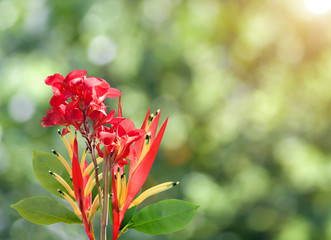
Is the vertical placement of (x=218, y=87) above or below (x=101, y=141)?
above

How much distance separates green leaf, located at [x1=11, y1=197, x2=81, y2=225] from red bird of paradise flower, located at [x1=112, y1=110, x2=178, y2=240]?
Result: 4cm

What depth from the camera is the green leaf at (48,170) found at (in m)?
0.41

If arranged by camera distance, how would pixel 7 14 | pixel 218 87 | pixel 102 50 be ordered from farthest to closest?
1. pixel 218 87
2. pixel 102 50
3. pixel 7 14

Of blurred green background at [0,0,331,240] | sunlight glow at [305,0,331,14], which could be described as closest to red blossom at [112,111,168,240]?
blurred green background at [0,0,331,240]

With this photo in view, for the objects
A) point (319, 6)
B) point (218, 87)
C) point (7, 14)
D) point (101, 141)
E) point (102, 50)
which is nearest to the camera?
point (101, 141)

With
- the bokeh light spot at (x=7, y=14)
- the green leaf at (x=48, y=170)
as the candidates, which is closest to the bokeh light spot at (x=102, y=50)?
the bokeh light spot at (x=7, y=14)

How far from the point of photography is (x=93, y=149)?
0.36m

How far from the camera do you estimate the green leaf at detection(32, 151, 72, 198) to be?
406 millimetres

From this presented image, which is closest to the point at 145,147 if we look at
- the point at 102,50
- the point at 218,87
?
the point at 102,50

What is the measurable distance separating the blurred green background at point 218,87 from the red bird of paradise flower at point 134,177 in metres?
1.95

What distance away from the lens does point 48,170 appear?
41cm

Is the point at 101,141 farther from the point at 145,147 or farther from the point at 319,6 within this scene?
the point at 319,6

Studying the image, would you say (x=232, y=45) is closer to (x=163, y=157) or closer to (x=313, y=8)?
(x=313, y=8)

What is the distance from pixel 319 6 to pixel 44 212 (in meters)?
2.78
